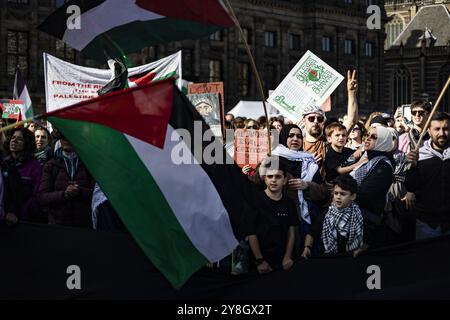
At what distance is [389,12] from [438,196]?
79640 mm

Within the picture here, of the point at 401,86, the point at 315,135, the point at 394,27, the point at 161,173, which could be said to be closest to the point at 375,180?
the point at 315,135

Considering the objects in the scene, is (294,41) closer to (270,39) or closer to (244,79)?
(270,39)

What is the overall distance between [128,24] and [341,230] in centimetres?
239

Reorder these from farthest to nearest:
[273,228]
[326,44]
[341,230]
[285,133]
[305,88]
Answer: [326,44] < [305,88] < [285,133] < [341,230] < [273,228]

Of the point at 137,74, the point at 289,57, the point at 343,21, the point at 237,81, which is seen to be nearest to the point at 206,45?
the point at 237,81

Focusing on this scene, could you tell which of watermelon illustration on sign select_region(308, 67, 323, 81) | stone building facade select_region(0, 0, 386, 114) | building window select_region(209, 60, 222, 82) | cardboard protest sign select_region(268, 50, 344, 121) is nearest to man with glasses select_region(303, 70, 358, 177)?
cardboard protest sign select_region(268, 50, 344, 121)

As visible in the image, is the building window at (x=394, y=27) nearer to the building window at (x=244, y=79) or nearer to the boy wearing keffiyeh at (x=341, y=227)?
the building window at (x=244, y=79)

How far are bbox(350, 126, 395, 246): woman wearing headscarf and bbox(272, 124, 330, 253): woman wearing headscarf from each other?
1.05ft

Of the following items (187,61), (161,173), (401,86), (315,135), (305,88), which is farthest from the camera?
(401,86)

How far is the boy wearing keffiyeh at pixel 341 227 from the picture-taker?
23.4ft

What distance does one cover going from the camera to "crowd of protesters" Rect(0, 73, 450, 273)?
7020 mm

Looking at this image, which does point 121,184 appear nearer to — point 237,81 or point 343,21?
point 237,81

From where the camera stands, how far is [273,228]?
6973mm

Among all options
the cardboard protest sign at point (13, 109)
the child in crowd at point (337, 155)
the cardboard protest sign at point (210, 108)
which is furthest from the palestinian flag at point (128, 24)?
the cardboard protest sign at point (13, 109)
